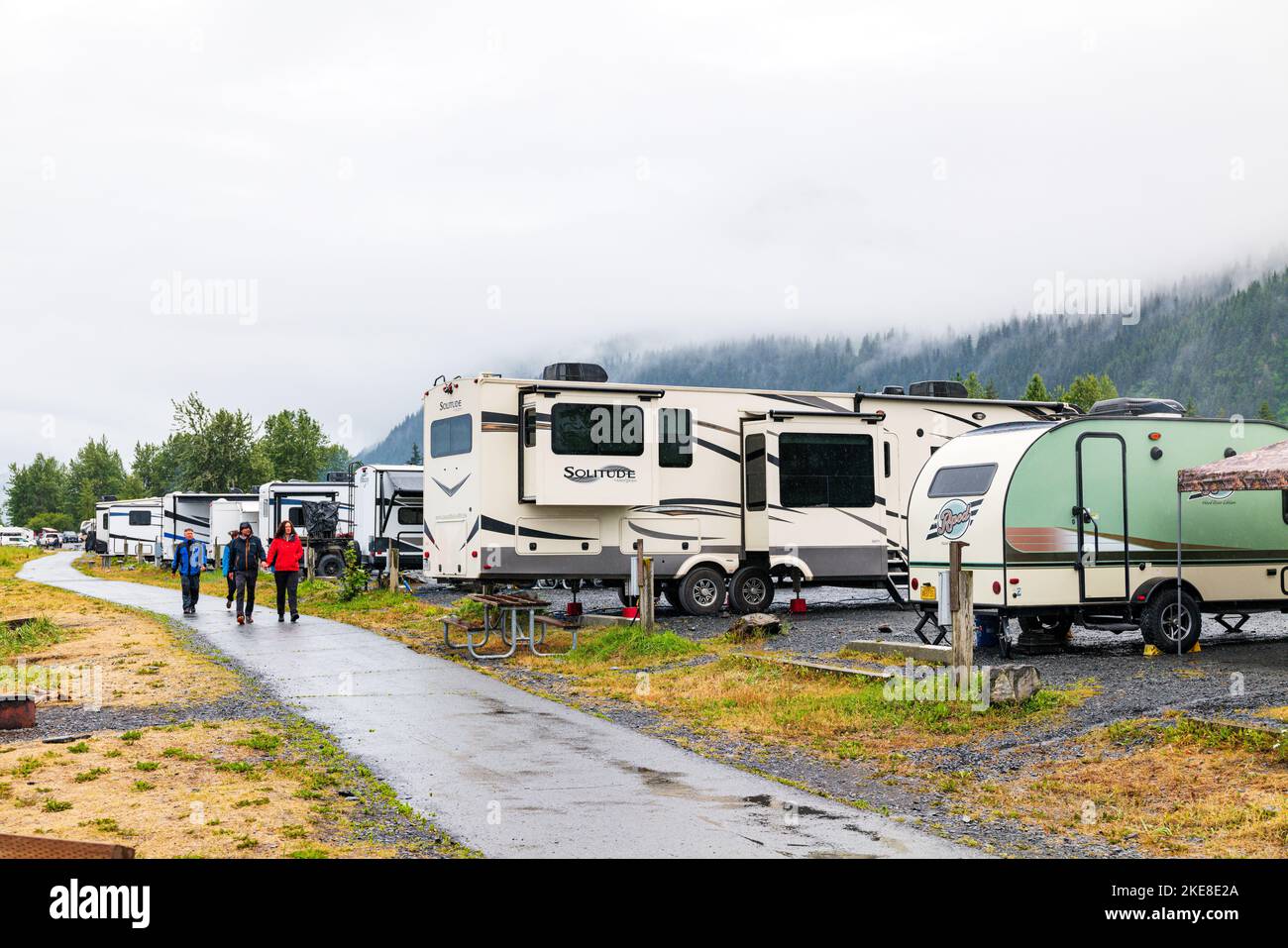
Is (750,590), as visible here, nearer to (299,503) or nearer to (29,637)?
(29,637)

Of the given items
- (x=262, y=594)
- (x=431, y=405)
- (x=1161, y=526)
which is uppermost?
(x=431, y=405)

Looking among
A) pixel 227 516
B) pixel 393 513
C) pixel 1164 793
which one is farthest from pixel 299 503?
pixel 1164 793

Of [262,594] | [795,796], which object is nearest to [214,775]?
[795,796]

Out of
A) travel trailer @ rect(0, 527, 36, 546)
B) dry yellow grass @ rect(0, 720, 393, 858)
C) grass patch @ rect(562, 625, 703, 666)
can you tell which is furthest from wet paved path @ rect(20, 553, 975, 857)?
travel trailer @ rect(0, 527, 36, 546)

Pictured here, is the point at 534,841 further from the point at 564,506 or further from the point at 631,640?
the point at 564,506

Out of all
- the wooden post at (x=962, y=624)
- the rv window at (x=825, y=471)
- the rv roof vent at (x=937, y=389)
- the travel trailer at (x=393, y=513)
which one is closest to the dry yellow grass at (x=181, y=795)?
the wooden post at (x=962, y=624)

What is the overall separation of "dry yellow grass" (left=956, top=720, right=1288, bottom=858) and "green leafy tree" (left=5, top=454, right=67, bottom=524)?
502 feet

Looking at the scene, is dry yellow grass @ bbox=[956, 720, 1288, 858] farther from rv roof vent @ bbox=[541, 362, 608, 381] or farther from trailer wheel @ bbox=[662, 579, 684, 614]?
rv roof vent @ bbox=[541, 362, 608, 381]

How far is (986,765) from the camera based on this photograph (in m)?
9.31

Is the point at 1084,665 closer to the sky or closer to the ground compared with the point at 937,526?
closer to the ground

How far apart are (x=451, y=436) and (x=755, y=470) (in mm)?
5037

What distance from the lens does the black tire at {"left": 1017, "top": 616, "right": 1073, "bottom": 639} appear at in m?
15.3

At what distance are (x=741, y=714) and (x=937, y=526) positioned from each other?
15.2 feet

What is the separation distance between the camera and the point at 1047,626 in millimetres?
15594
